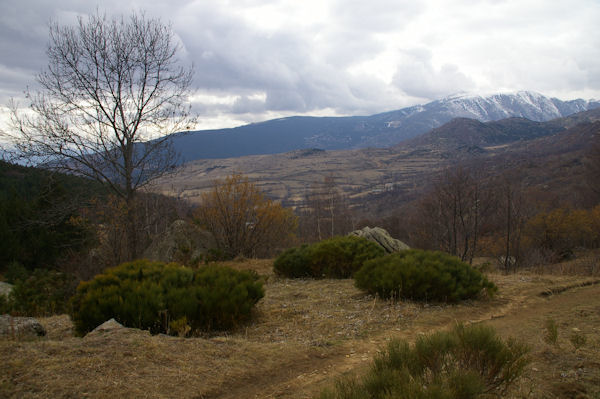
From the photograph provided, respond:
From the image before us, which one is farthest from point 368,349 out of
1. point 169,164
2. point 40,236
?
point 40,236

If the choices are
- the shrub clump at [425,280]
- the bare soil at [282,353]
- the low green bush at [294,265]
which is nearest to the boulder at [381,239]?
the low green bush at [294,265]

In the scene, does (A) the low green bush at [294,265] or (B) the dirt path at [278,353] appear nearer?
(B) the dirt path at [278,353]

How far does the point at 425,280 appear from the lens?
768 centimetres

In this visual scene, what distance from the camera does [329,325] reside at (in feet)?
21.0

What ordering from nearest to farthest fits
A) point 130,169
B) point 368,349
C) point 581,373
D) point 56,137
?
point 581,373
point 368,349
point 56,137
point 130,169

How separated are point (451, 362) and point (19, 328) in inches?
231

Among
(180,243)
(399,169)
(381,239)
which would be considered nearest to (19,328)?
(180,243)

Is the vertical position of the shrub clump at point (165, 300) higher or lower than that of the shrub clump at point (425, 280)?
higher

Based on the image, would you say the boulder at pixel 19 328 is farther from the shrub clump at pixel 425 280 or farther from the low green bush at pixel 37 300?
the shrub clump at pixel 425 280

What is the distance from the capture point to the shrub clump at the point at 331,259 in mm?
10859

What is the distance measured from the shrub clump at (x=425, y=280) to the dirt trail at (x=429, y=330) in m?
0.46

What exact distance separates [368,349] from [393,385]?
101 inches

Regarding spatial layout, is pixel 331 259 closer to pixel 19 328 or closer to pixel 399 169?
pixel 19 328

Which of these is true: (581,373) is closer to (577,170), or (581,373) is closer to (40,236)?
(40,236)
